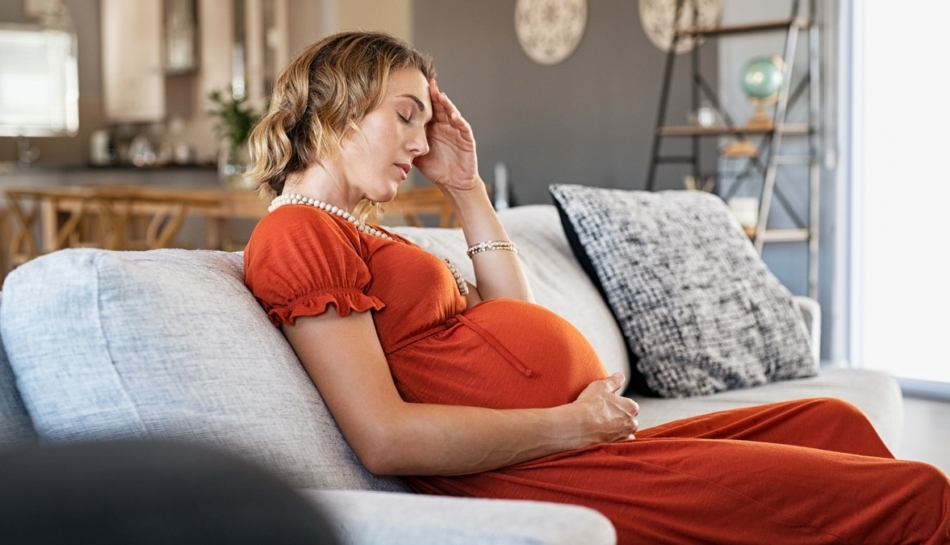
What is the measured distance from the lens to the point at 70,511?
16.6 inches

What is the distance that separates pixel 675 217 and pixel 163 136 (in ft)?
25.4

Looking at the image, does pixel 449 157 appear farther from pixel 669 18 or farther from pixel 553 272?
pixel 669 18

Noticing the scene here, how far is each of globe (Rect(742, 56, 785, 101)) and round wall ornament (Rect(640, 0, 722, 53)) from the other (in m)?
0.85

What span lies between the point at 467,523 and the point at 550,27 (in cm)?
591

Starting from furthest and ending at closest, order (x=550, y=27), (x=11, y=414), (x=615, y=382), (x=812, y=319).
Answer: (x=550, y=27) < (x=812, y=319) < (x=615, y=382) < (x=11, y=414)

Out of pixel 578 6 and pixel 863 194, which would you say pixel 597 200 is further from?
pixel 578 6

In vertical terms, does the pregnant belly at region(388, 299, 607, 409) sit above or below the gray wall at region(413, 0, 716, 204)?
below

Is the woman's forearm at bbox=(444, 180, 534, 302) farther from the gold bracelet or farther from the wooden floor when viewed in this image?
the wooden floor

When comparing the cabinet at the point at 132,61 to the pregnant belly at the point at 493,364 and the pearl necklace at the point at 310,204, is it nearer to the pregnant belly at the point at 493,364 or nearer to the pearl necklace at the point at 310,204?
the pearl necklace at the point at 310,204

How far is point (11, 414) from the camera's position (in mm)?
1087

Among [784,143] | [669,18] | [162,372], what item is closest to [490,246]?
[162,372]

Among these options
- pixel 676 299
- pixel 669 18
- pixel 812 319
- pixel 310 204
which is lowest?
pixel 812 319

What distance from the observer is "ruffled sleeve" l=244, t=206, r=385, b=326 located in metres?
1.27

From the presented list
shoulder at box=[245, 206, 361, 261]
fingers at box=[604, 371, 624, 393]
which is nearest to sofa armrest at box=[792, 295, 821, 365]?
fingers at box=[604, 371, 624, 393]
